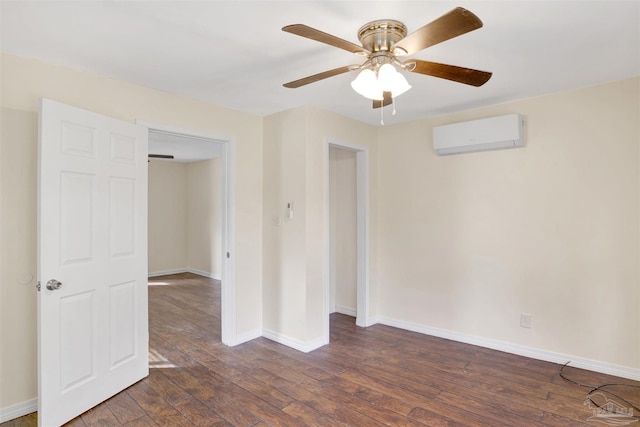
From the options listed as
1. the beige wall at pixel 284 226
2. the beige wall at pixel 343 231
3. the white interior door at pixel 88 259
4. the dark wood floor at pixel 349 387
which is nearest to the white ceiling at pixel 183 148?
the beige wall at pixel 284 226

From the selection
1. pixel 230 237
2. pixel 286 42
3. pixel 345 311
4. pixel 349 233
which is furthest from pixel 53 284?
pixel 345 311

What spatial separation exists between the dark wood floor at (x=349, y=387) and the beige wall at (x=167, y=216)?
376cm

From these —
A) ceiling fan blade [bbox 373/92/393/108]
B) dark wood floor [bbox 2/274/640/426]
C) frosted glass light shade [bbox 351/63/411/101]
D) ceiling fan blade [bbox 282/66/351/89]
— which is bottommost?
dark wood floor [bbox 2/274/640/426]

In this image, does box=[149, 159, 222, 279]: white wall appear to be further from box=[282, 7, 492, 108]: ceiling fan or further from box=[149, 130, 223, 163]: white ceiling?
box=[282, 7, 492, 108]: ceiling fan

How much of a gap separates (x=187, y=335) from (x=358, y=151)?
2.80m

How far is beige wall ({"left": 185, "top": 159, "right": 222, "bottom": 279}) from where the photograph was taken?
6875mm

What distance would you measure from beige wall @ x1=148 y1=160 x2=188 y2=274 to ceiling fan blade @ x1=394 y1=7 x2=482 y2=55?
6.55 meters

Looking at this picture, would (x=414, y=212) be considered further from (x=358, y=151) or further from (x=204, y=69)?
(x=204, y=69)

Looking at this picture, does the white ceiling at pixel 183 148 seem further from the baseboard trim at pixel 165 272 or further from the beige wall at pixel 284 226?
the baseboard trim at pixel 165 272

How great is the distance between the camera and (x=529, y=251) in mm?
3189

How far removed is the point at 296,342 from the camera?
3.39 metres

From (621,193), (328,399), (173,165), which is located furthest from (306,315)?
(173,165)

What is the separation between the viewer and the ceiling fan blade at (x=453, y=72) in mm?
1755

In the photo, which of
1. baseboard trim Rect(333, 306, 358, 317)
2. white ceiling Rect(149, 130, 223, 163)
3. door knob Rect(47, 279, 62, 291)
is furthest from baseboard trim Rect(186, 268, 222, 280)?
door knob Rect(47, 279, 62, 291)
